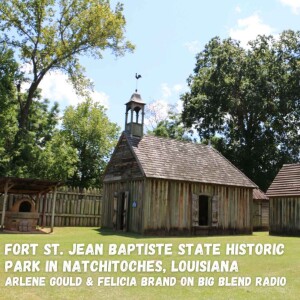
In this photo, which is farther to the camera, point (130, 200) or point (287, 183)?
point (287, 183)

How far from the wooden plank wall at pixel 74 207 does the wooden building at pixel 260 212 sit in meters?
11.1

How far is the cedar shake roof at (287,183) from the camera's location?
23.3 m

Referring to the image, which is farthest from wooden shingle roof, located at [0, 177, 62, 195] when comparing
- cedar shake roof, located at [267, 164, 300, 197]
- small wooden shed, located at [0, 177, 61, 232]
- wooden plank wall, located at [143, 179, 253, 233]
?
cedar shake roof, located at [267, 164, 300, 197]

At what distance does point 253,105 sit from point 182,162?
55.3ft

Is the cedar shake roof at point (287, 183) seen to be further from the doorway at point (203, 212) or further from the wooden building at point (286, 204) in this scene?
the doorway at point (203, 212)

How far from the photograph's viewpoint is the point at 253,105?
3631 centimetres

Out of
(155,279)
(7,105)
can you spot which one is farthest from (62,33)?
(155,279)

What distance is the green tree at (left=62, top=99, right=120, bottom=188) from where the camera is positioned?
3741cm

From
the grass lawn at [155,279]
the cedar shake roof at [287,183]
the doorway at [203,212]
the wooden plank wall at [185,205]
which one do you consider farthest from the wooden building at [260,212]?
the grass lawn at [155,279]

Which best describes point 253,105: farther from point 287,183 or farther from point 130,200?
point 130,200

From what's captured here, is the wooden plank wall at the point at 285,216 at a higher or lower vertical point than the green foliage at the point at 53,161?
lower

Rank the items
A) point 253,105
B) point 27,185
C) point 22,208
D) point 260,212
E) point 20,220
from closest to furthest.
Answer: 1. point 20,220
2. point 27,185
3. point 22,208
4. point 260,212
5. point 253,105

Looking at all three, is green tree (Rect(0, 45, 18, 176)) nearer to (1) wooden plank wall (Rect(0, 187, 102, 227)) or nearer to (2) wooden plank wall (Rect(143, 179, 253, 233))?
(1) wooden plank wall (Rect(0, 187, 102, 227))

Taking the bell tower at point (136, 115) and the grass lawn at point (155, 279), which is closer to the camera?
the grass lawn at point (155, 279)
